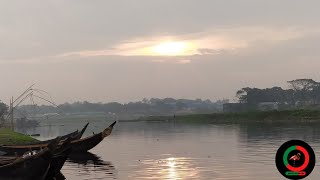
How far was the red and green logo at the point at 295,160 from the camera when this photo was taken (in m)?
3.17

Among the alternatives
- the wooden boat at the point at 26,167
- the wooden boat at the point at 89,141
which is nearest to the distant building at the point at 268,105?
the wooden boat at the point at 89,141

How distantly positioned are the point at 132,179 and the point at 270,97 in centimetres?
16361

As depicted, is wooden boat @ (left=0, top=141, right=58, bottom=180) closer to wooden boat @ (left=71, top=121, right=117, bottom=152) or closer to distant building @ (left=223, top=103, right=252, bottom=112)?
wooden boat @ (left=71, top=121, right=117, bottom=152)

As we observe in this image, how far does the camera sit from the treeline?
173500mm

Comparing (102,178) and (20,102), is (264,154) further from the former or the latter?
(20,102)

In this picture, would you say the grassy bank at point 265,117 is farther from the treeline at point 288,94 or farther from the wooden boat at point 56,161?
the wooden boat at point 56,161

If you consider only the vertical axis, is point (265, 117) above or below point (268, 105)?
below

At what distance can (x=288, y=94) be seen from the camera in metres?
184

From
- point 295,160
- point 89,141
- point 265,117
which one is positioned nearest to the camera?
point 295,160

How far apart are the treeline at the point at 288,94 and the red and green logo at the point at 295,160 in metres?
179

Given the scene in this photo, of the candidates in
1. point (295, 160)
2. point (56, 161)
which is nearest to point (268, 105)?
point (56, 161)

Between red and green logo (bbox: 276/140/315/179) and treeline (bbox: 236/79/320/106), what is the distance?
178906mm

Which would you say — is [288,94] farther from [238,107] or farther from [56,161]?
[56,161]

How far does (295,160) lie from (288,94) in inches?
7409
